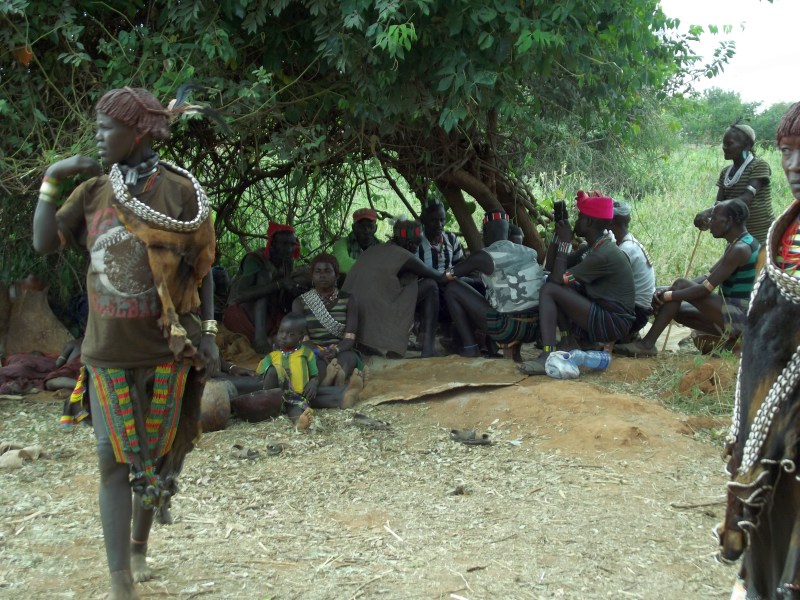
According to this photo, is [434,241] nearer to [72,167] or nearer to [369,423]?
[369,423]

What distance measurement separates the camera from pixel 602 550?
3.48m

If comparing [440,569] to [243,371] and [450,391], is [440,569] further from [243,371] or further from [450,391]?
[243,371]

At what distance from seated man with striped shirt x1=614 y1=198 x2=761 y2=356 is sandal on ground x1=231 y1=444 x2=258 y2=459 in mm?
3288

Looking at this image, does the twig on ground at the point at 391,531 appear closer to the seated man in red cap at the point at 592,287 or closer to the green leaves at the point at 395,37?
the green leaves at the point at 395,37

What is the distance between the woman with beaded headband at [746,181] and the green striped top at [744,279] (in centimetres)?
43

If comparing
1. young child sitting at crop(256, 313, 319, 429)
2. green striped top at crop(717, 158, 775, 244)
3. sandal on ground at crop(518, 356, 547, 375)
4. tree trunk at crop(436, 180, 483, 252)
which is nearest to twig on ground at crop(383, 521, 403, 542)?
young child sitting at crop(256, 313, 319, 429)

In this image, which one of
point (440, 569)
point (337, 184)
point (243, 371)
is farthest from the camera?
point (337, 184)

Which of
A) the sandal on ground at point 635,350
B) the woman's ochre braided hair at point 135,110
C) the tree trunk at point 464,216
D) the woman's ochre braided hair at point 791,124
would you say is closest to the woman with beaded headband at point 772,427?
the woman's ochre braided hair at point 791,124

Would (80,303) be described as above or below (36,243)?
below

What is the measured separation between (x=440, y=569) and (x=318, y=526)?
2.36 feet

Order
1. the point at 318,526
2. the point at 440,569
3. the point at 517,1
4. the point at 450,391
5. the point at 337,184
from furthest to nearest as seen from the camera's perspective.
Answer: the point at 337,184
the point at 450,391
the point at 517,1
the point at 318,526
the point at 440,569

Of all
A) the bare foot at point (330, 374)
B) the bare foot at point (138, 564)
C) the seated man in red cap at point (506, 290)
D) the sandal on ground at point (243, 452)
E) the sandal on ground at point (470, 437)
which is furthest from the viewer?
the seated man in red cap at point (506, 290)

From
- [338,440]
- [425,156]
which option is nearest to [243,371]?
[338,440]

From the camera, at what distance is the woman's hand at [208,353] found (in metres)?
3.01
